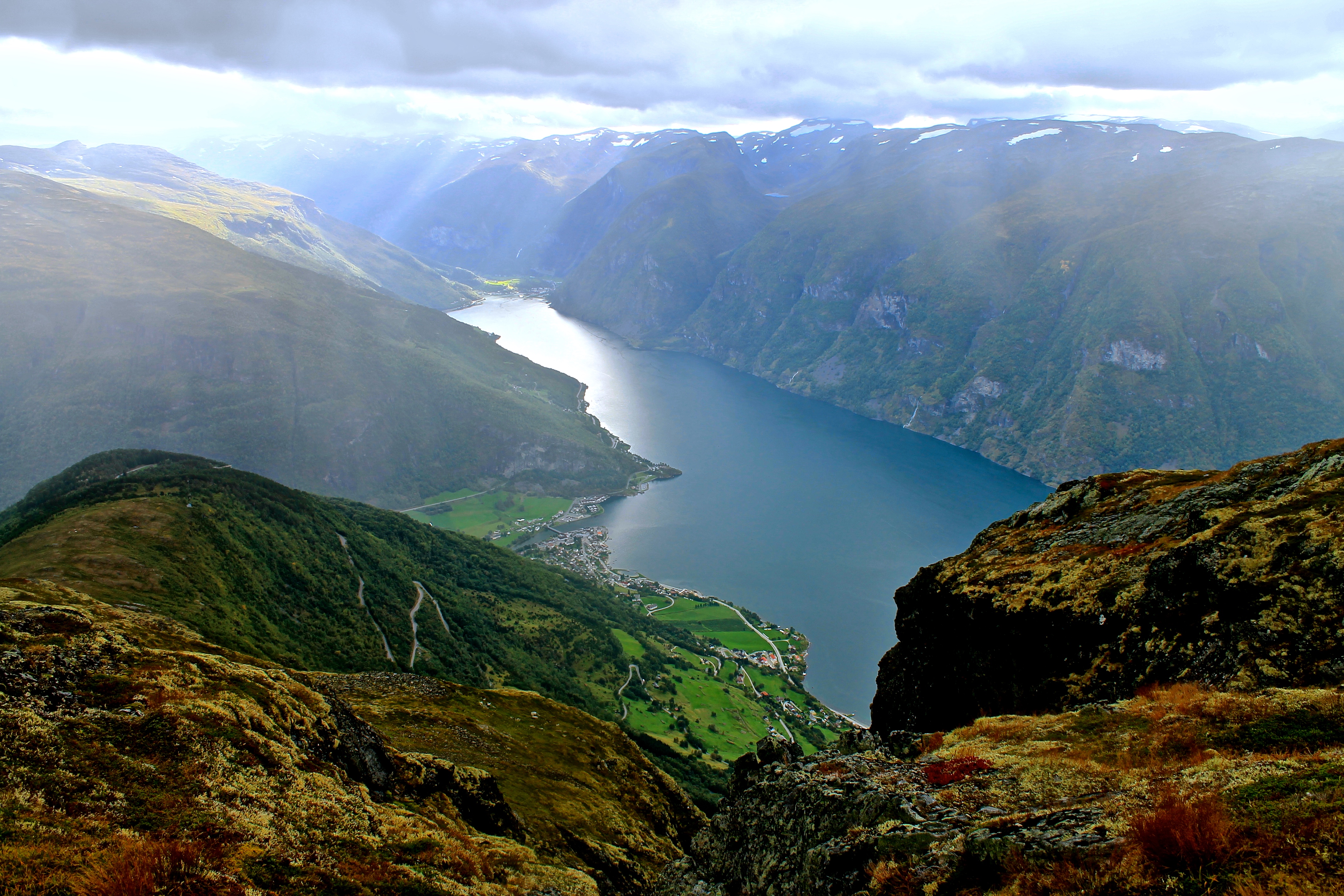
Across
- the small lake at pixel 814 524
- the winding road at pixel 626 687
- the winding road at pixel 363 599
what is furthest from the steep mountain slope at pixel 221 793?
the small lake at pixel 814 524

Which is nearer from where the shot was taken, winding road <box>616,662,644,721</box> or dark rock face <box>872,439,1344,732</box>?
dark rock face <box>872,439,1344,732</box>

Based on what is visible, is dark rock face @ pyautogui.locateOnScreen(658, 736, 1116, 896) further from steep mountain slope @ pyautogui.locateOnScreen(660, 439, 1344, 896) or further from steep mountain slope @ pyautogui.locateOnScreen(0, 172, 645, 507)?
steep mountain slope @ pyautogui.locateOnScreen(0, 172, 645, 507)

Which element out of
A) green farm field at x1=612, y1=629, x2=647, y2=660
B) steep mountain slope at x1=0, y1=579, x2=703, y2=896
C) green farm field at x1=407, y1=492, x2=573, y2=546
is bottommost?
green farm field at x1=407, y1=492, x2=573, y2=546

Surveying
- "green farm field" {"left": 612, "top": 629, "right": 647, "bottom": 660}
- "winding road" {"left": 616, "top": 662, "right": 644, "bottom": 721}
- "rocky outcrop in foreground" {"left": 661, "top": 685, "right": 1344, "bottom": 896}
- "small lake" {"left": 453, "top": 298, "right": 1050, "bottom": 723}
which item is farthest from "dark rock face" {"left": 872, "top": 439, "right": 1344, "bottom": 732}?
"small lake" {"left": 453, "top": 298, "right": 1050, "bottom": 723}

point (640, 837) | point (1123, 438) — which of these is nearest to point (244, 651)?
point (640, 837)

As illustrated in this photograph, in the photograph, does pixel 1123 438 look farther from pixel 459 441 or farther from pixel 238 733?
pixel 238 733

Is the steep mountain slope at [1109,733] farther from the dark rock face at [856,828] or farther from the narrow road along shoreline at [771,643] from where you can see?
the narrow road along shoreline at [771,643]
